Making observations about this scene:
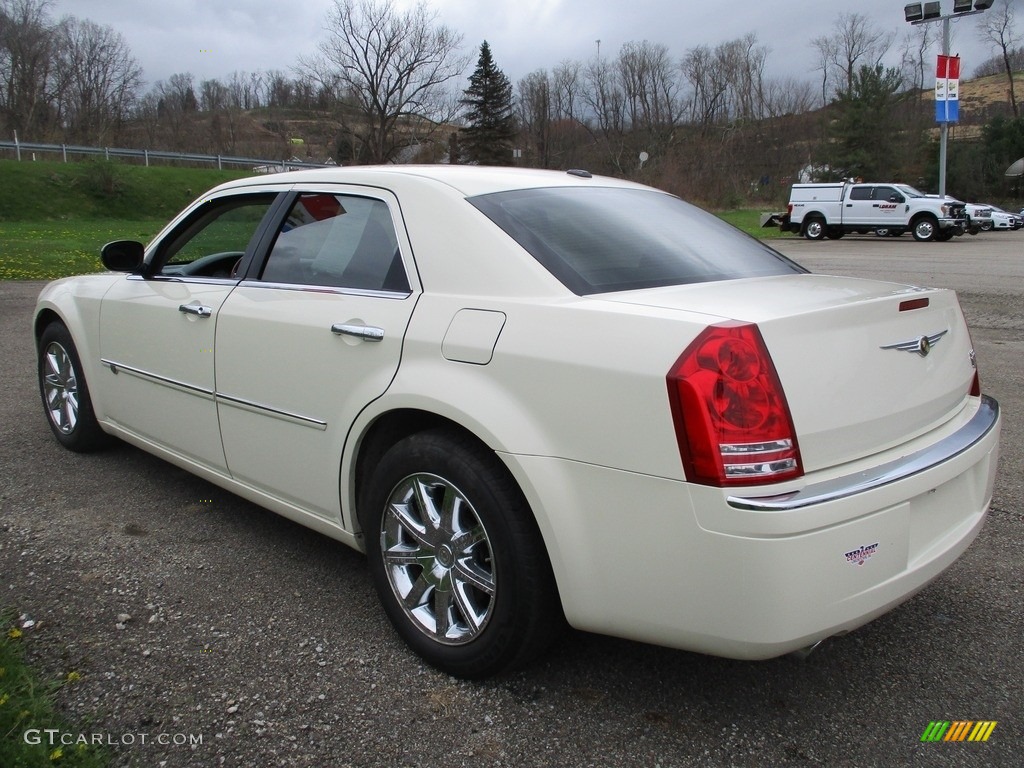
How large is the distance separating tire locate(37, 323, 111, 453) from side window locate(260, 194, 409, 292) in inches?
73.2

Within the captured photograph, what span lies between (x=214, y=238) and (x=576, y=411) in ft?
8.25

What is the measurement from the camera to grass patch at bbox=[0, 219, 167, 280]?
1661 centimetres

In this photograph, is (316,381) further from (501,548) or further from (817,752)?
(817,752)

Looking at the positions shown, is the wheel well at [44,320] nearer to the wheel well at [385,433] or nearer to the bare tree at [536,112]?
the wheel well at [385,433]

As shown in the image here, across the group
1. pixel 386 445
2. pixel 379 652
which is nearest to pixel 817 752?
pixel 379 652

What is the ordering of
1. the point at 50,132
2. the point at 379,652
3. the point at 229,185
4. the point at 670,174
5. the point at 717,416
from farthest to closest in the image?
the point at 670,174
the point at 50,132
the point at 229,185
the point at 379,652
the point at 717,416

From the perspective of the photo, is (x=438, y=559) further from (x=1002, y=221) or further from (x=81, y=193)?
(x=81, y=193)

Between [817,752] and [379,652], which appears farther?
[379,652]

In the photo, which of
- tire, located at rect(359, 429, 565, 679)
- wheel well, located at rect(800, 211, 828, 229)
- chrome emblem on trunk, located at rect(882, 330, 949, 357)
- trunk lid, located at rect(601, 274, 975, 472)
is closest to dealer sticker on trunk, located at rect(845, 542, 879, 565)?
trunk lid, located at rect(601, 274, 975, 472)

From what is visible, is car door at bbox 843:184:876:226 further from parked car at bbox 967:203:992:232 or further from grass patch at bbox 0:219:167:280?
grass patch at bbox 0:219:167:280

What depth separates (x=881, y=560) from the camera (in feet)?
6.85

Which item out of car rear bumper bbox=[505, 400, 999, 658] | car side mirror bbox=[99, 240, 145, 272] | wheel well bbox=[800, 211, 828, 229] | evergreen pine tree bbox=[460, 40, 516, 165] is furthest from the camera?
evergreen pine tree bbox=[460, 40, 516, 165]

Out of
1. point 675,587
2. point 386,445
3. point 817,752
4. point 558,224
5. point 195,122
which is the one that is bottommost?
point 817,752

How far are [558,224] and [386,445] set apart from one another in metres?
0.91
